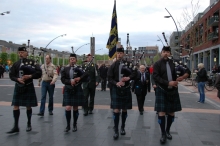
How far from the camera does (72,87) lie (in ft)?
20.6

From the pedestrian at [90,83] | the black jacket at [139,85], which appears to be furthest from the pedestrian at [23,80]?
the black jacket at [139,85]

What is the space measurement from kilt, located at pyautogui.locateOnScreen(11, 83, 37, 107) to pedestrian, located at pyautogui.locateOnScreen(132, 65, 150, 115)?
152 inches

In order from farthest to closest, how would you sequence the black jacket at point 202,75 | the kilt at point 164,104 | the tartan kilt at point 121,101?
1. the black jacket at point 202,75
2. the tartan kilt at point 121,101
3. the kilt at point 164,104

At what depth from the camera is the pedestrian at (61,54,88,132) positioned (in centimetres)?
621

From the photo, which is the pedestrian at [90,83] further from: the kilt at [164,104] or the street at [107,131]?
the kilt at [164,104]

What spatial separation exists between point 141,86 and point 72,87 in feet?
11.0

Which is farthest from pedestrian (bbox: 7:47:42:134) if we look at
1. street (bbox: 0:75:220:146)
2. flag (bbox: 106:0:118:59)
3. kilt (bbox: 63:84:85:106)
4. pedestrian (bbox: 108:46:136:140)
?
flag (bbox: 106:0:118:59)

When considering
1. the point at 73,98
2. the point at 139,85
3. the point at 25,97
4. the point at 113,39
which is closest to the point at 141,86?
the point at 139,85

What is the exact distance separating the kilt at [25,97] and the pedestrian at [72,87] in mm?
783

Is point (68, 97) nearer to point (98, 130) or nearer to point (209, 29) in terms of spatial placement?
point (98, 130)

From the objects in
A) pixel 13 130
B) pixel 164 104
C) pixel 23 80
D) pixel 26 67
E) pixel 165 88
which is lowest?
pixel 13 130

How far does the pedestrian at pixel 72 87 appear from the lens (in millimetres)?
6211

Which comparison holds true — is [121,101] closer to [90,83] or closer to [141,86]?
[90,83]

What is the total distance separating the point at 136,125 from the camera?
6926 mm
